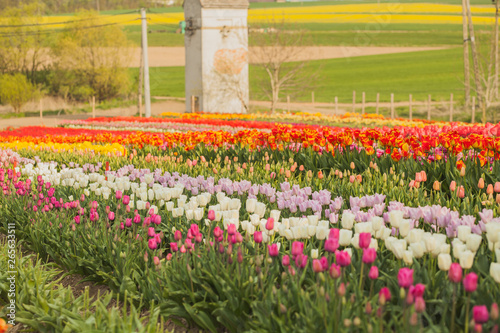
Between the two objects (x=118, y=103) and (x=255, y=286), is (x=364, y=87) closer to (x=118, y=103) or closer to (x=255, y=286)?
(x=118, y=103)

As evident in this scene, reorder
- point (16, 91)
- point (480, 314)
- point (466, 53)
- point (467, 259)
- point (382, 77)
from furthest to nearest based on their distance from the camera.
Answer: point (382, 77), point (16, 91), point (466, 53), point (467, 259), point (480, 314)

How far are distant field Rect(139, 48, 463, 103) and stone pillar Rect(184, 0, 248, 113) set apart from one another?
10436 mm

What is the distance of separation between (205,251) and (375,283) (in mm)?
1287

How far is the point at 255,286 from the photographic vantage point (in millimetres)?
3594

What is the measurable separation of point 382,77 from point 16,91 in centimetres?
3802

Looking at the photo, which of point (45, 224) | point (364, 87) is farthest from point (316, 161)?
point (364, 87)

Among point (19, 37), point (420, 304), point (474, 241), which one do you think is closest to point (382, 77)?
point (19, 37)

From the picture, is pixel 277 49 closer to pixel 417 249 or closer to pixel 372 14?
pixel 417 249

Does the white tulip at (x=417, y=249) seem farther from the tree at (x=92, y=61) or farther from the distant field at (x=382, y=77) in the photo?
the tree at (x=92, y=61)

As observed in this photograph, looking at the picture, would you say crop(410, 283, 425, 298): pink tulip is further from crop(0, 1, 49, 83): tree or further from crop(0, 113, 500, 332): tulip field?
crop(0, 1, 49, 83): tree

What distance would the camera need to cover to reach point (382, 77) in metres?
61.6

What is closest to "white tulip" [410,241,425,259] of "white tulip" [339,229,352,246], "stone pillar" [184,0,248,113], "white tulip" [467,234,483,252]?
"white tulip" [467,234,483,252]

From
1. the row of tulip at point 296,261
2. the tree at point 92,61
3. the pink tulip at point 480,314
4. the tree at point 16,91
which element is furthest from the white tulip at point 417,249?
the tree at point 92,61

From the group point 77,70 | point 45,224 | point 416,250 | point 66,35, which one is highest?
point 66,35
